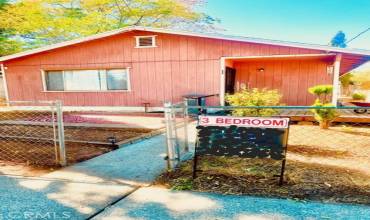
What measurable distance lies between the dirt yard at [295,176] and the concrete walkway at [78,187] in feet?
1.86

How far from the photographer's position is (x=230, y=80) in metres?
13.5

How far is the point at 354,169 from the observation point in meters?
4.12

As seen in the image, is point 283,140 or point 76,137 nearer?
point 283,140

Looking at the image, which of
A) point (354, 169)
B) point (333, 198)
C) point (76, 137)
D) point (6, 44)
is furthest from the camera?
point (6, 44)

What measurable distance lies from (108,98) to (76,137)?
657 cm

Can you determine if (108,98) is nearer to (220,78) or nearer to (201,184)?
(220,78)

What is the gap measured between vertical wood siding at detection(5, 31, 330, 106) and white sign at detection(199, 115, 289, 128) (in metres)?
8.08

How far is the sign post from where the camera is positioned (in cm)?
347

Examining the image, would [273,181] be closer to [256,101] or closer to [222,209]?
[222,209]

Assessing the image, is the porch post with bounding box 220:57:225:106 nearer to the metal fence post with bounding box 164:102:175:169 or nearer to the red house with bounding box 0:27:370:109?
the red house with bounding box 0:27:370:109

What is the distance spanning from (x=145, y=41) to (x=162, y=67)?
1.55 metres

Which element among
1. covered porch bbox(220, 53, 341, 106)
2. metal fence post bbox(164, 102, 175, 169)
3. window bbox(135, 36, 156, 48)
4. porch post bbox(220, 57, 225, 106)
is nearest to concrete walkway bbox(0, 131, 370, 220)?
metal fence post bbox(164, 102, 175, 169)

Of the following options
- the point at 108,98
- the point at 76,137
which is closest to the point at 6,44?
the point at 108,98

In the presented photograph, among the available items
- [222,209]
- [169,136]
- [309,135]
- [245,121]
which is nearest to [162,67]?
[309,135]
